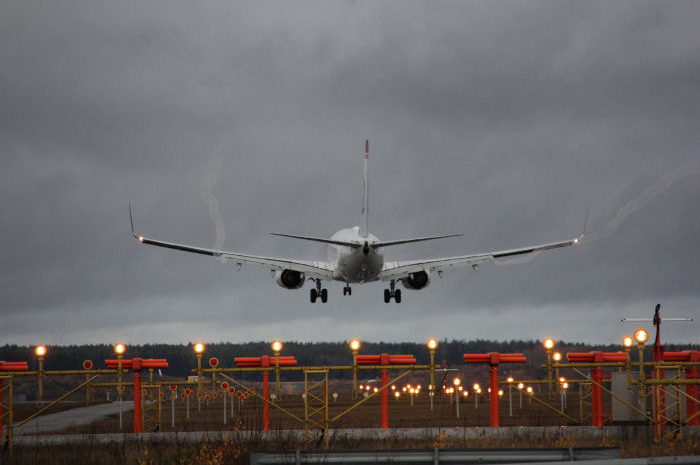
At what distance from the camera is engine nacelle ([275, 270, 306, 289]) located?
7394 centimetres

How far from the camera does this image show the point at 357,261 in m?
68.5

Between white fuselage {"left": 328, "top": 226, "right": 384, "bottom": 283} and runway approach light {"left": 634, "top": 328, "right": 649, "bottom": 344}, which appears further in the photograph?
white fuselage {"left": 328, "top": 226, "right": 384, "bottom": 283}

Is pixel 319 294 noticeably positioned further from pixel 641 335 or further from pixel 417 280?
pixel 641 335

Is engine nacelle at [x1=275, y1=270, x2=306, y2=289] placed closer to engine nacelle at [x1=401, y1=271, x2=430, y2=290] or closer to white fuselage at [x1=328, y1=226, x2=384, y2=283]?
white fuselage at [x1=328, y1=226, x2=384, y2=283]

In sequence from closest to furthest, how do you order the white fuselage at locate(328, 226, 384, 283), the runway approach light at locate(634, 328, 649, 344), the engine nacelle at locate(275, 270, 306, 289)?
the runway approach light at locate(634, 328, 649, 344), the white fuselage at locate(328, 226, 384, 283), the engine nacelle at locate(275, 270, 306, 289)

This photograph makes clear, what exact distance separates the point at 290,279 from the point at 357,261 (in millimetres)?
7961

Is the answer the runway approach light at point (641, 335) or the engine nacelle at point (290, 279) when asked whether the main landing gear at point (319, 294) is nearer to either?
the engine nacelle at point (290, 279)

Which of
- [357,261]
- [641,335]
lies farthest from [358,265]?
[641,335]

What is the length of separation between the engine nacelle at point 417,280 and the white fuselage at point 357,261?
12.1ft

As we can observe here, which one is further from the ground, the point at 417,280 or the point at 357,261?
the point at 357,261

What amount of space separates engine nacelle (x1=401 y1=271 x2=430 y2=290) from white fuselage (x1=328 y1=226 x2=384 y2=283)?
368cm

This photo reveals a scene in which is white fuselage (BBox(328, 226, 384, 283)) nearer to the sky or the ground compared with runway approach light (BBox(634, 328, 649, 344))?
nearer to the sky

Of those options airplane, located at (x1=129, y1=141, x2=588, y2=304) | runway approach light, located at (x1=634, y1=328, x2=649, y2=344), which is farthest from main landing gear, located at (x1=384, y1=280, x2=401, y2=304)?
runway approach light, located at (x1=634, y1=328, x2=649, y2=344)

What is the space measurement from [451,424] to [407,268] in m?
24.6
